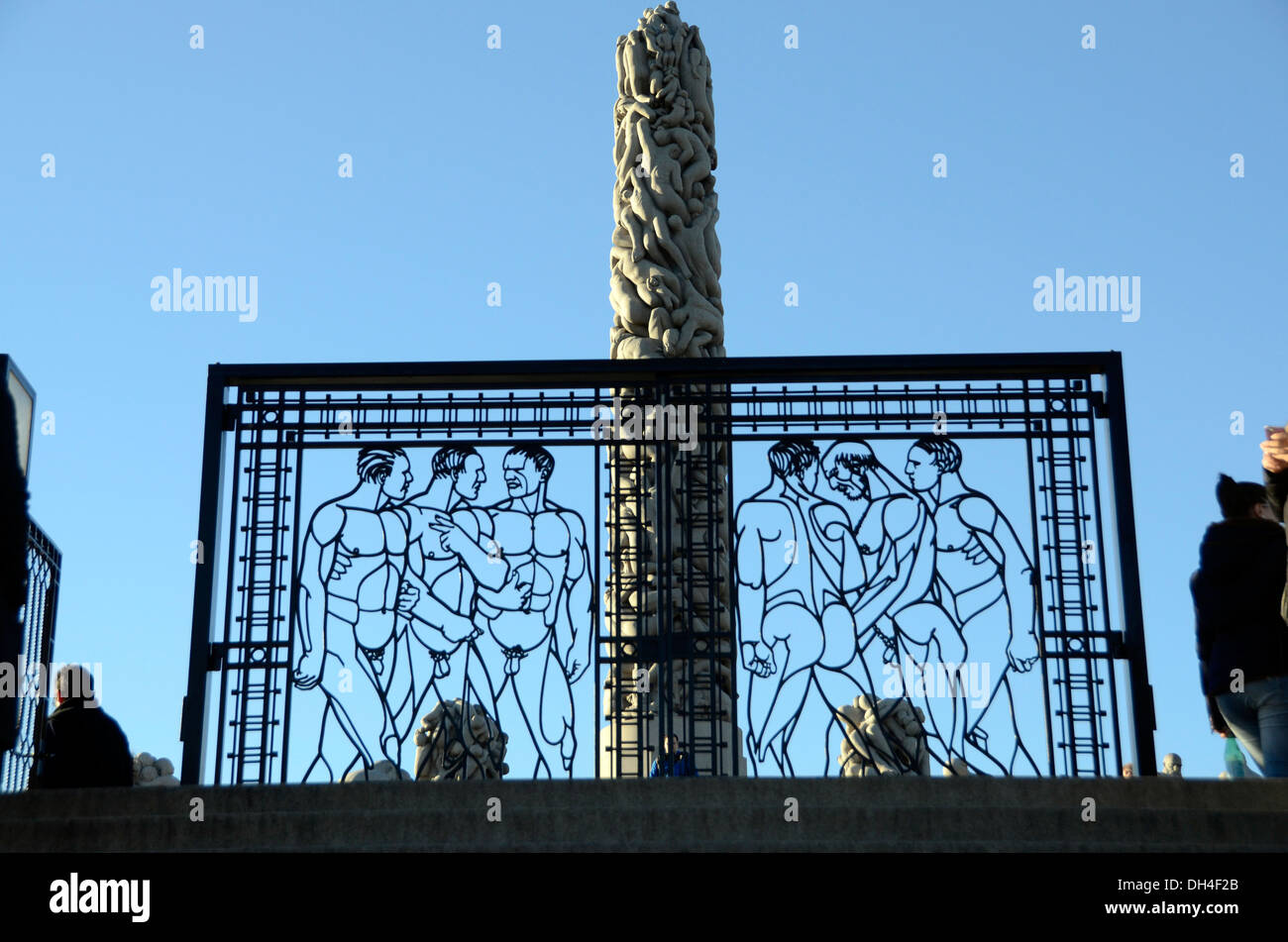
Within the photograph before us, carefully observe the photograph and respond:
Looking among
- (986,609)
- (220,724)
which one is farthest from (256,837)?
(986,609)

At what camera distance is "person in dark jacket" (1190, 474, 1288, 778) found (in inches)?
233

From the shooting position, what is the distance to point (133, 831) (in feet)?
→ 16.2

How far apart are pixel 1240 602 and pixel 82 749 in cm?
455

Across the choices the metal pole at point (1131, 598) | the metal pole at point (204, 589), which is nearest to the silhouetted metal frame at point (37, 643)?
the metal pole at point (204, 589)

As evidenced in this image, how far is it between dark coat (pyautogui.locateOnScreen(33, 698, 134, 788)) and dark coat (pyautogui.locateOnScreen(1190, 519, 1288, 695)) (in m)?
4.31

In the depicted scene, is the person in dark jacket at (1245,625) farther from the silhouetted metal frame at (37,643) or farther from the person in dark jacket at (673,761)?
the silhouetted metal frame at (37,643)

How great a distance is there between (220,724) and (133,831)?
48.4 inches

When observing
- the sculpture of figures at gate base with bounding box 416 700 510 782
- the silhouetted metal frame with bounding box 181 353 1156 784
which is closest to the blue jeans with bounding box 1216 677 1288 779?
the silhouetted metal frame with bounding box 181 353 1156 784

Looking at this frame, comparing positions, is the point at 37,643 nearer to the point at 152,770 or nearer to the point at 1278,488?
the point at 152,770

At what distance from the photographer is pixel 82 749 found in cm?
694

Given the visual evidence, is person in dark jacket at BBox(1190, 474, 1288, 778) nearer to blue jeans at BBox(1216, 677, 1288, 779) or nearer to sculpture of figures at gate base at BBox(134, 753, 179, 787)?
blue jeans at BBox(1216, 677, 1288, 779)

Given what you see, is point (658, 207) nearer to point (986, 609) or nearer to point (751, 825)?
point (986, 609)

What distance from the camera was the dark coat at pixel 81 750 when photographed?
22.6ft
